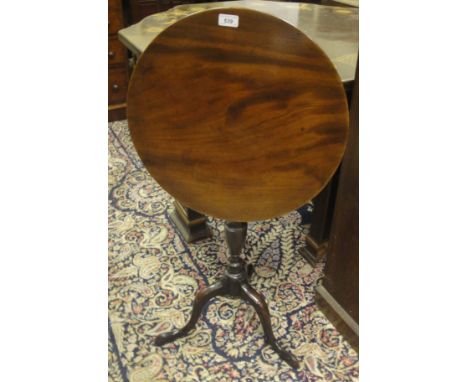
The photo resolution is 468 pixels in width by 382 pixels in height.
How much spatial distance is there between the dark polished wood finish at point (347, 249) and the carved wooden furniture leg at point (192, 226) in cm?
73

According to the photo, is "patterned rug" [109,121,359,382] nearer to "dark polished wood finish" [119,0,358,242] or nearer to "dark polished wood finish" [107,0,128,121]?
"dark polished wood finish" [119,0,358,242]

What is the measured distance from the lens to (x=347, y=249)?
1.53 metres

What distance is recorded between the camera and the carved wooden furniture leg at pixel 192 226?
2.11 meters

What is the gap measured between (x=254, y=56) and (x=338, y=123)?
28cm

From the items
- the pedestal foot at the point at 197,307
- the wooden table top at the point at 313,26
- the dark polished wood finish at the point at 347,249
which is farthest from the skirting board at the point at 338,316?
the wooden table top at the point at 313,26

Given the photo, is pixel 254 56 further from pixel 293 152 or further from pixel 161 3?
pixel 161 3

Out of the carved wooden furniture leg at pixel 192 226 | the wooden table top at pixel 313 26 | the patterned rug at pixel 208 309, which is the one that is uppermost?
the wooden table top at pixel 313 26

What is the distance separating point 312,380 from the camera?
4.85 ft

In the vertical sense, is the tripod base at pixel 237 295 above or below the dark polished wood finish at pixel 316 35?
below

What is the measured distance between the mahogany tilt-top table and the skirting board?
73 centimetres

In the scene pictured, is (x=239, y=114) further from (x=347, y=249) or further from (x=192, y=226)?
(x=192, y=226)

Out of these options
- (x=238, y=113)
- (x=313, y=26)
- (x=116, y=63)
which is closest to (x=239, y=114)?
(x=238, y=113)

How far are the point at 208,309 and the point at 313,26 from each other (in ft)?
5.62

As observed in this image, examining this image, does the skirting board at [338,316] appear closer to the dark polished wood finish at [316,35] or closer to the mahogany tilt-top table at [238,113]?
the dark polished wood finish at [316,35]
